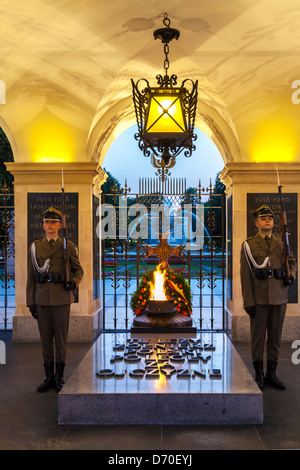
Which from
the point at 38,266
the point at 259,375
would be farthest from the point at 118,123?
the point at 259,375

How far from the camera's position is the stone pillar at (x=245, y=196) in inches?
293

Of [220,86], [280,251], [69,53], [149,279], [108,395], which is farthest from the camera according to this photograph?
[149,279]

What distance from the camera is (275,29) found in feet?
18.2

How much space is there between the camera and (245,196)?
7.55 metres

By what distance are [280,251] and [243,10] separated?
2.99m

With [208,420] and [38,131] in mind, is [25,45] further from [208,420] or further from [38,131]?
[208,420]

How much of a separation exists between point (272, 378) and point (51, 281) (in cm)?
290

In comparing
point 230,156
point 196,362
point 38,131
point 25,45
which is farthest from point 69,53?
point 196,362

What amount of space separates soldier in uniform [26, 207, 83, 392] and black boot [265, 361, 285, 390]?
2.47 m

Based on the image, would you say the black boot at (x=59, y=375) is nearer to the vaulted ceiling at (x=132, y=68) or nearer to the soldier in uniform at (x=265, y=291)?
the soldier in uniform at (x=265, y=291)

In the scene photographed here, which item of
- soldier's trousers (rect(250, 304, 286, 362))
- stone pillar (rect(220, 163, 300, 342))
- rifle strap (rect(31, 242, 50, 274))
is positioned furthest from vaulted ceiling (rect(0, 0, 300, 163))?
soldier's trousers (rect(250, 304, 286, 362))

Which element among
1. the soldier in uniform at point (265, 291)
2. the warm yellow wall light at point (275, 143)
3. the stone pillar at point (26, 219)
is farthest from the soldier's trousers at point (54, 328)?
the warm yellow wall light at point (275, 143)

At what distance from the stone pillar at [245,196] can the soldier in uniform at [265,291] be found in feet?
8.01

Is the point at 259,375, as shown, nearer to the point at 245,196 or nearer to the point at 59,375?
the point at 59,375
